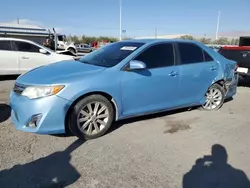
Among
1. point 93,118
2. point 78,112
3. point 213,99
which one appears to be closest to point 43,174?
point 78,112

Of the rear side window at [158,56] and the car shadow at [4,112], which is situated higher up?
the rear side window at [158,56]

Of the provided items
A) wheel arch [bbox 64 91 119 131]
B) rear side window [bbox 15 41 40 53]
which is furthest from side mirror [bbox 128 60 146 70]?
rear side window [bbox 15 41 40 53]

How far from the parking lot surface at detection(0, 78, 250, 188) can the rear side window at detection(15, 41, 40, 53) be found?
4777 mm

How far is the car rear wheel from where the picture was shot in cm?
580

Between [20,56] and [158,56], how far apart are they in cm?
604

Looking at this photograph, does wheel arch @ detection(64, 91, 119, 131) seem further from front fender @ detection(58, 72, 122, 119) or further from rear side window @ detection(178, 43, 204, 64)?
rear side window @ detection(178, 43, 204, 64)

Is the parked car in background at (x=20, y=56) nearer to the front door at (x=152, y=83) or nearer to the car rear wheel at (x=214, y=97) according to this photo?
the front door at (x=152, y=83)

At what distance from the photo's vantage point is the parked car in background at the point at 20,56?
8.95 meters

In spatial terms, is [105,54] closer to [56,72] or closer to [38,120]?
[56,72]

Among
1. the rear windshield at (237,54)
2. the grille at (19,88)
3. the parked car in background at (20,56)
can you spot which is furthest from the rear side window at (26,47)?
the rear windshield at (237,54)

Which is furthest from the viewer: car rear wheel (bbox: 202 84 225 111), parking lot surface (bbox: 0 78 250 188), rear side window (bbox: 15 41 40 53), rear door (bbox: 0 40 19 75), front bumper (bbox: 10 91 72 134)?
rear side window (bbox: 15 41 40 53)

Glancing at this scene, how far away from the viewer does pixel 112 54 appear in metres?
4.87

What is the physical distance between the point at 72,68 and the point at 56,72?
0.30 metres

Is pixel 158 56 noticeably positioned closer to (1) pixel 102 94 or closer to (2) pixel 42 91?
(1) pixel 102 94
